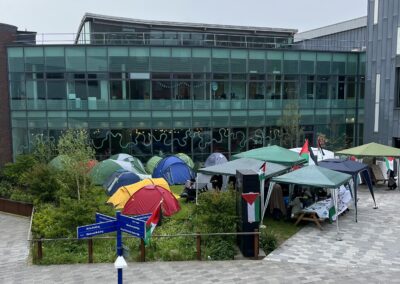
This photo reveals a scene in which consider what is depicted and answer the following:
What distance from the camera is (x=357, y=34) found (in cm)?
3506

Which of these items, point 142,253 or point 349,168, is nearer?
point 142,253

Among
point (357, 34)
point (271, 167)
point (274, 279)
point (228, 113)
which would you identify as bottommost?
point (274, 279)

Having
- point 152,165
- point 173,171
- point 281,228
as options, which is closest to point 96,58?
point 152,165

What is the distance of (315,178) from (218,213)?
3913mm

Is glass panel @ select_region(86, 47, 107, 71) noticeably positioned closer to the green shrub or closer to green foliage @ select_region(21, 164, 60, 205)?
green foliage @ select_region(21, 164, 60, 205)

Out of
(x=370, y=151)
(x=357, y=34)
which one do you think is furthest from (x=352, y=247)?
(x=357, y=34)

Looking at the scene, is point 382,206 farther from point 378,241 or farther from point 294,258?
point 294,258

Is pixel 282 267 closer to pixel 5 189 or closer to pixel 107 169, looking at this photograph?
pixel 107 169

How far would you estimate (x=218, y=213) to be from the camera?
42.9 feet

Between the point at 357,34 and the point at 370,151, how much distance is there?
55.2 ft

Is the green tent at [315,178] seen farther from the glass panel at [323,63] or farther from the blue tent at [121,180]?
the glass panel at [323,63]

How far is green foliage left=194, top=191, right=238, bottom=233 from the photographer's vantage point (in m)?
13.0

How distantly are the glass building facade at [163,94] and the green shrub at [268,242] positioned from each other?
1687cm

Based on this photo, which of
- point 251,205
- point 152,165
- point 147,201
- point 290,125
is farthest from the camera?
point 290,125
